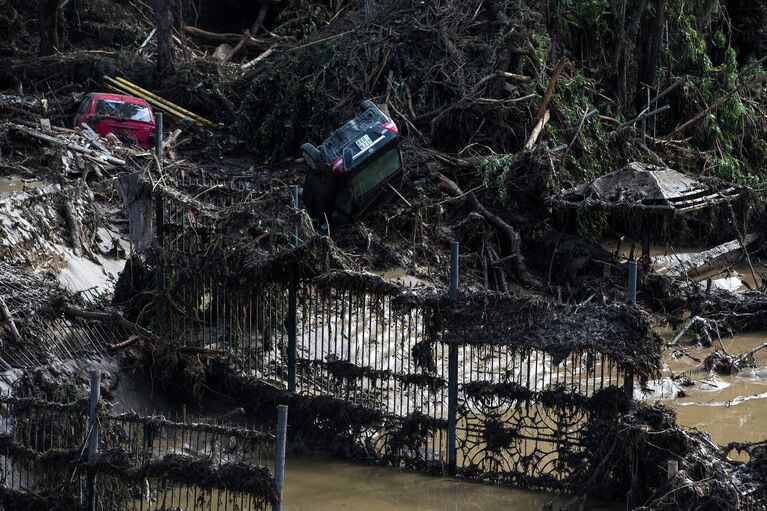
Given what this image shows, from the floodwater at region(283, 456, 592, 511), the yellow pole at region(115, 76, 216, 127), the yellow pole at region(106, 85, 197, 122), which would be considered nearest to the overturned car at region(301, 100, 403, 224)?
the floodwater at region(283, 456, 592, 511)

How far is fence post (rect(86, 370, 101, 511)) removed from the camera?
968cm

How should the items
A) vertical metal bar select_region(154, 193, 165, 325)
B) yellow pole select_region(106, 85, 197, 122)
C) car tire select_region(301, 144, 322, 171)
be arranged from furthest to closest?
yellow pole select_region(106, 85, 197, 122) → car tire select_region(301, 144, 322, 171) → vertical metal bar select_region(154, 193, 165, 325)

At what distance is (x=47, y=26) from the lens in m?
32.1

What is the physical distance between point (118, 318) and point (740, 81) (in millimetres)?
19619

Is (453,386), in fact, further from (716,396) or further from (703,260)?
(703,260)

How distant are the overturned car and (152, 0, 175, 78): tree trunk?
10.7 m

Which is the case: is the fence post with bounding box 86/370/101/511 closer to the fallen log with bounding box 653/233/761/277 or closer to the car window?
the fallen log with bounding box 653/233/761/277

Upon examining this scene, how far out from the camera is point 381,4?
2773 cm

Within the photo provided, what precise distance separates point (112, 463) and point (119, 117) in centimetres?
1641

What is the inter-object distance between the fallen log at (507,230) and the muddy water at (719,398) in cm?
353

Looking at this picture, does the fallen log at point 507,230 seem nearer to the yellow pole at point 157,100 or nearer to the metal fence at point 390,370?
the metal fence at point 390,370

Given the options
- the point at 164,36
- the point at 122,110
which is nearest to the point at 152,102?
the point at 164,36

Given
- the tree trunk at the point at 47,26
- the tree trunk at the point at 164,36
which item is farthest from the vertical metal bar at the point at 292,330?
the tree trunk at the point at 47,26

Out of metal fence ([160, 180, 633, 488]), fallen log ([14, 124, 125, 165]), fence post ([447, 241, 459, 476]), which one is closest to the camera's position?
metal fence ([160, 180, 633, 488])
